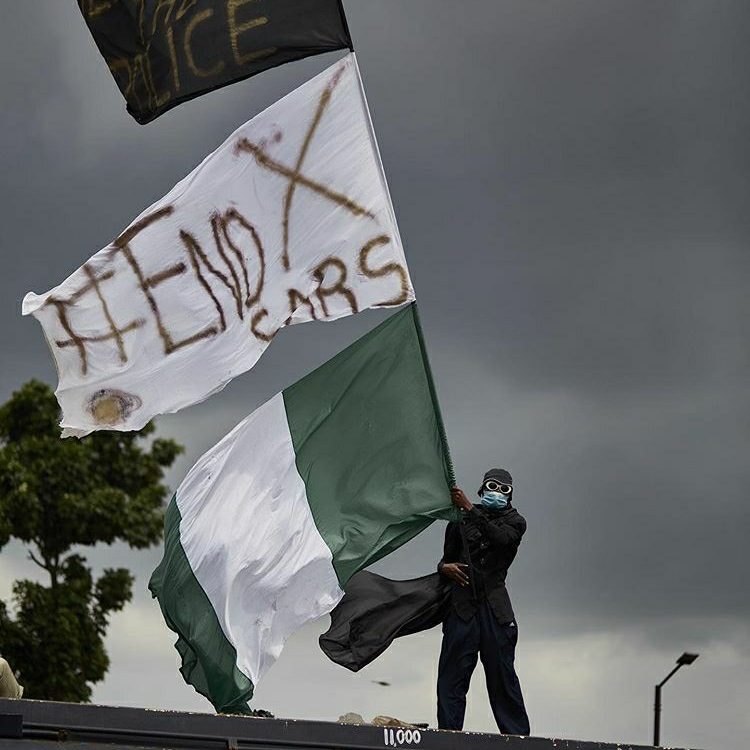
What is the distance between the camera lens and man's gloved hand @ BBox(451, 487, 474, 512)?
11.4 meters

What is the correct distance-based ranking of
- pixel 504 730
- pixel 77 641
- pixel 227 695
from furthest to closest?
pixel 77 641, pixel 504 730, pixel 227 695

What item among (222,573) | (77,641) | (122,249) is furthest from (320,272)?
(77,641)

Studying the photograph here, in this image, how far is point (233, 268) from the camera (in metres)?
11.8

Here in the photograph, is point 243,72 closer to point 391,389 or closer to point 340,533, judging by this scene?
point 391,389

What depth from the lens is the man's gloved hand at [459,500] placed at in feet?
37.3

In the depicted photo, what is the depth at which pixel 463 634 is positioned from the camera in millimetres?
11766

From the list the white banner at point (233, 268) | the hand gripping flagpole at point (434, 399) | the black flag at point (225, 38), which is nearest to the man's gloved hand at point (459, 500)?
the hand gripping flagpole at point (434, 399)

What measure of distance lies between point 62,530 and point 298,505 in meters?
17.5

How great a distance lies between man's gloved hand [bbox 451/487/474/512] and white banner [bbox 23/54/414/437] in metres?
1.37

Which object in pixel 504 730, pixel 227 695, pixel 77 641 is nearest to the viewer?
pixel 227 695

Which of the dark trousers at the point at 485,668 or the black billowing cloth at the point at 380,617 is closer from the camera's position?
the dark trousers at the point at 485,668

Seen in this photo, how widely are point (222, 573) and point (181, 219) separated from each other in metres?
2.53

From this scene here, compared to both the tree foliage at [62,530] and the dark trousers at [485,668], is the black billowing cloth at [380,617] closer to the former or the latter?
the dark trousers at [485,668]

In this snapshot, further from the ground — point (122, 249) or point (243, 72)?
point (243, 72)
